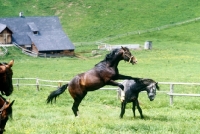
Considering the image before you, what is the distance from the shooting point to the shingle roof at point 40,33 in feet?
241

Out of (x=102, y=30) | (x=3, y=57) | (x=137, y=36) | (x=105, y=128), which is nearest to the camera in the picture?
(x=105, y=128)

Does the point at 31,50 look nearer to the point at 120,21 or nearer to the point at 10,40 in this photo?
the point at 10,40

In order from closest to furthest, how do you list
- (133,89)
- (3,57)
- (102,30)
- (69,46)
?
(133,89), (3,57), (69,46), (102,30)

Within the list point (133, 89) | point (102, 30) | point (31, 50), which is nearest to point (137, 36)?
point (102, 30)

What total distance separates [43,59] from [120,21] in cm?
3141

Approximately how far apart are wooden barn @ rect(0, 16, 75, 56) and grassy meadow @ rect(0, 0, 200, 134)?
2.90m

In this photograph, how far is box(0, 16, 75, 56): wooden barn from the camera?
72.4 meters

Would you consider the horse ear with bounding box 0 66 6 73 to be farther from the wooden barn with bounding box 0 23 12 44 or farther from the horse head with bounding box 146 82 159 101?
the wooden barn with bounding box 0 23 12 44

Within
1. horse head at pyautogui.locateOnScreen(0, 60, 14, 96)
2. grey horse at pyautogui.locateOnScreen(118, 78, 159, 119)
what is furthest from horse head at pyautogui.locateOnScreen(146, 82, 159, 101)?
horse head at pyautogui.locateOnScreen(0, 60, 14, 96)

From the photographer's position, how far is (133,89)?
51.6ft

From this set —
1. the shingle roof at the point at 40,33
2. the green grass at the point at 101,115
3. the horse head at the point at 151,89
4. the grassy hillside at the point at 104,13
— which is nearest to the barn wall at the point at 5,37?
the shingle roof at the point at 40,33

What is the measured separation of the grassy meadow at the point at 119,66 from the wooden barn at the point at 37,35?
2.90m

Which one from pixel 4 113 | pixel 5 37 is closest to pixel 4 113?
pixel 4 113

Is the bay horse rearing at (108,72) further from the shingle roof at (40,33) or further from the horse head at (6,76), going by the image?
the shingle roof at (40,33)
